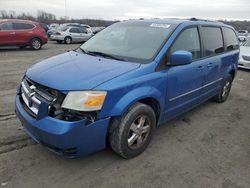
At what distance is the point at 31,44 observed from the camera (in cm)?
1600

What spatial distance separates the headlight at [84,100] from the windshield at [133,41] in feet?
3.06

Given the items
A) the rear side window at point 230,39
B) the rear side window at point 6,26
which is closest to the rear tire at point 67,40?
the rear side window at point 6,26

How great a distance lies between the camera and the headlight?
2.87m

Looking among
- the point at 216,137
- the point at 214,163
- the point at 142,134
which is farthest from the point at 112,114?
the point at 216,137

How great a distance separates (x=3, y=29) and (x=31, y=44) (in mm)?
1723

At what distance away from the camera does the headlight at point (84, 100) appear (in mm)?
2872

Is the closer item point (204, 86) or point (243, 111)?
point (204, 86)

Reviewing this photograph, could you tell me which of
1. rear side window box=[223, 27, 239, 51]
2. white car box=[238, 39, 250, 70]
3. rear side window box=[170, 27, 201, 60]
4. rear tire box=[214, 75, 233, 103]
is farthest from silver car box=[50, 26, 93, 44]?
rear side window box=[170, 27, 201, 60]

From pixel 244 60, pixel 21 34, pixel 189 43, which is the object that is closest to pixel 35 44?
pixel 21 34

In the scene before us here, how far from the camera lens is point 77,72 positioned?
3238 mm

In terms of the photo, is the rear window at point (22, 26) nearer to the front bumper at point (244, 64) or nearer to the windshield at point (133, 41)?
the front bumper at point (244, 64)

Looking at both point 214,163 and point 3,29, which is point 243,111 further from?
point 3,29

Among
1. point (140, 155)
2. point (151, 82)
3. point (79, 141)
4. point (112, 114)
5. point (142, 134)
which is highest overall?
point (151, 82)

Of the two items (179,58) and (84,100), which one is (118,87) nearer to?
(84,100)
